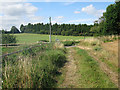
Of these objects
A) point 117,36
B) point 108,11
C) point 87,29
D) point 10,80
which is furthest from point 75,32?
point 10,80

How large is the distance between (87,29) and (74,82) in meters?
36.2

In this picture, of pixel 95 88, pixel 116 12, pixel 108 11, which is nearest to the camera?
pixel 95 88

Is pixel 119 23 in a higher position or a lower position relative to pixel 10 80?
higher

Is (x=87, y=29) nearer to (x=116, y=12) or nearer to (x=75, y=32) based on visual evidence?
(x=75, y=32)

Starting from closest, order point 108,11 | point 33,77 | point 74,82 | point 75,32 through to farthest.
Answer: point 33,77 < point 74,82 < point 108,11 < point 75,32

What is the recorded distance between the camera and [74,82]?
5133 mm

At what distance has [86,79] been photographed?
5.29 metres

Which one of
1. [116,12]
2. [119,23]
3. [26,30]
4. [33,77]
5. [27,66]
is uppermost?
[116,12]

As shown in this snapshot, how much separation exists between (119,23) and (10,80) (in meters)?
14.7

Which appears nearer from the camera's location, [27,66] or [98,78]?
[27,66]

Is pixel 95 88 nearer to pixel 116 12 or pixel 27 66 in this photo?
pixel 27 66

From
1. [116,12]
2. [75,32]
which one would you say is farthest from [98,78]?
[75,32]

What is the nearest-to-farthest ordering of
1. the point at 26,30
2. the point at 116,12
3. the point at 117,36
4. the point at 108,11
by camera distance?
1. the point at 26,30
2. the point at 116,12
3. the point at 108,11
4. the point at 117,36

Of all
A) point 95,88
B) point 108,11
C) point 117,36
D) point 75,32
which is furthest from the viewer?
point 75,32
